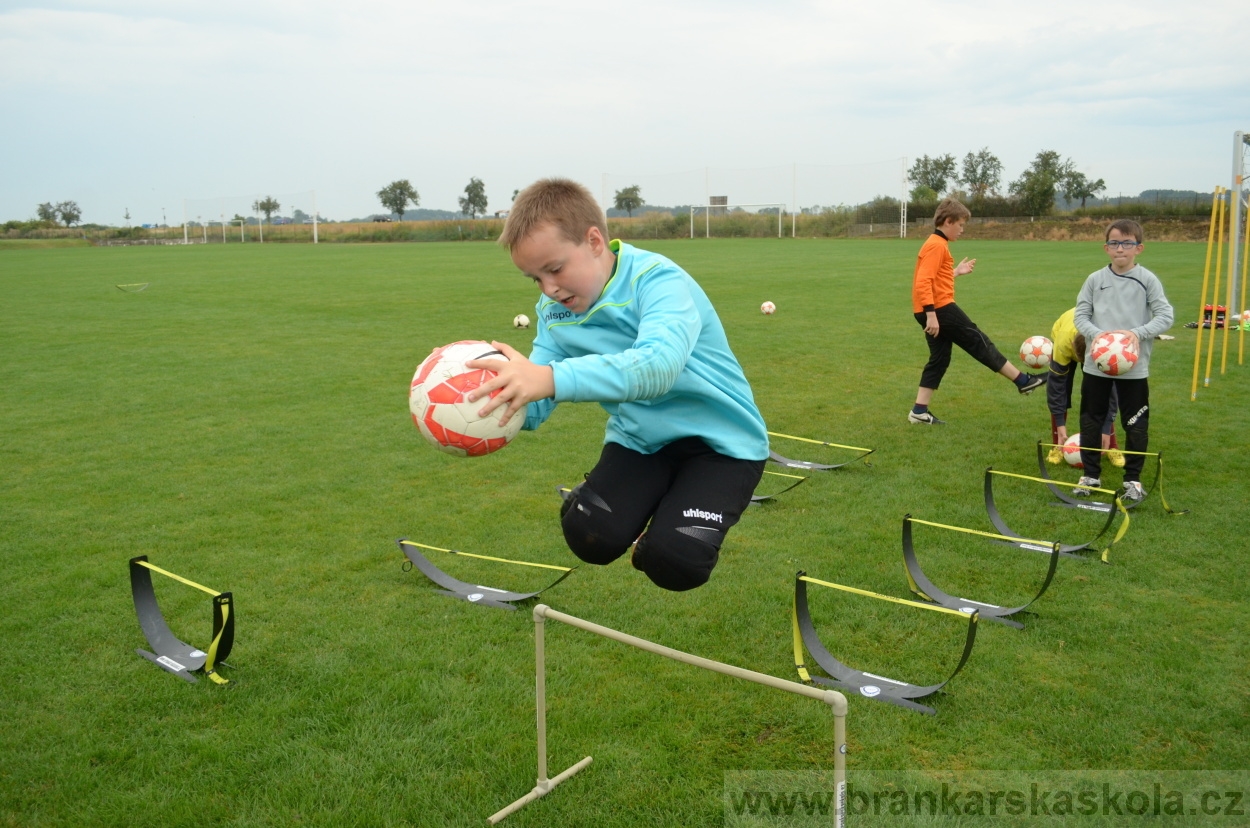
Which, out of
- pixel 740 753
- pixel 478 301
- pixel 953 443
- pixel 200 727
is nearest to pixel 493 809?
pixel 740 753

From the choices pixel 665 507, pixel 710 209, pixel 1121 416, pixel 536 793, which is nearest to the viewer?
pixel 536 793

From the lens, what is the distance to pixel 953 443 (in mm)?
10086

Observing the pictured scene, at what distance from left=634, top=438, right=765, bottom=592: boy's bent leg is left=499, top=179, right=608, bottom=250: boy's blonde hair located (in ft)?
4.12

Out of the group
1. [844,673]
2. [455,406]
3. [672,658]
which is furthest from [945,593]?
[455,406]

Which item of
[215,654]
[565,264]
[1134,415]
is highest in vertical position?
[565,264]

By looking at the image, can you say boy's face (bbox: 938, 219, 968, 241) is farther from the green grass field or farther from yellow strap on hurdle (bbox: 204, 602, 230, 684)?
yellow strap on hurdle (bbox: 204, 602, 230, 684)

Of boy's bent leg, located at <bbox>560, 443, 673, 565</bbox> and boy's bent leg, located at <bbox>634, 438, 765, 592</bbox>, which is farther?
boy's bent leg, located at <bbox>560, 443, 673, 565</bbox>

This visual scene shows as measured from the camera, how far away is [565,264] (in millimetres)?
3801

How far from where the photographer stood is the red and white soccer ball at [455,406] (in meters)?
3.70

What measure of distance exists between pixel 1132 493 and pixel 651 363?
20.4ft

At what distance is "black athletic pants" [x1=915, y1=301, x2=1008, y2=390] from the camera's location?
35.0 feet

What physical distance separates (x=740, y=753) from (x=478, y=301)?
69.2ft

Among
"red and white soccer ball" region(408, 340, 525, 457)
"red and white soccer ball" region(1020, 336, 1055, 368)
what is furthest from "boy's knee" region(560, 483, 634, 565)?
"red and white soccer ball" region(1020, 336, 1055, 368)

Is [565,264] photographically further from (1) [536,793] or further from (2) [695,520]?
(1) [536,793]
